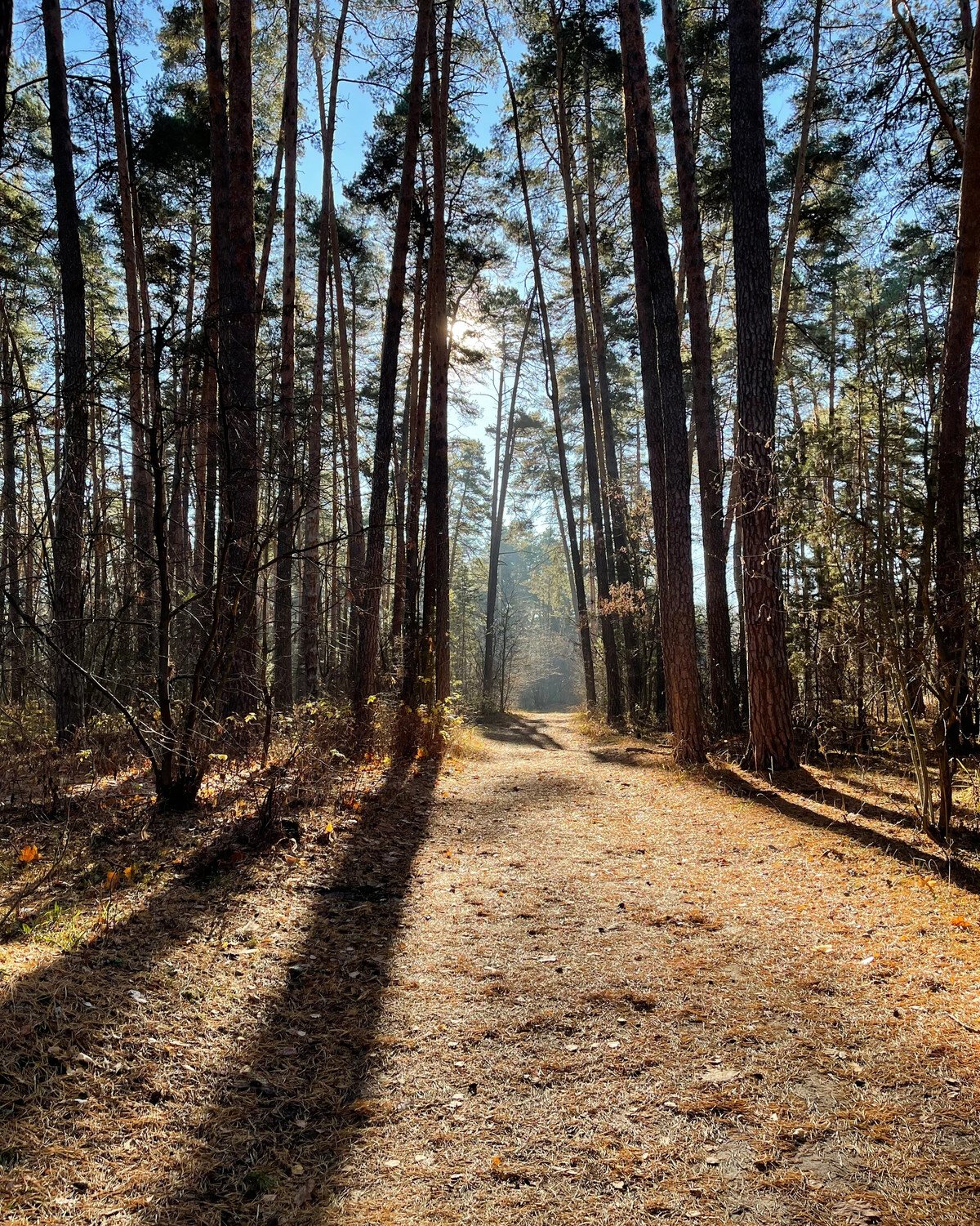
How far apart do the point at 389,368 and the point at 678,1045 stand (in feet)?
27.7

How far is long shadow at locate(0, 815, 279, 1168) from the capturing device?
213 centimetres

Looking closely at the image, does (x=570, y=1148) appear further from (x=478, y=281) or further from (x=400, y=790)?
(x=478, y=281)

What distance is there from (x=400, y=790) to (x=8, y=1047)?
4.80m

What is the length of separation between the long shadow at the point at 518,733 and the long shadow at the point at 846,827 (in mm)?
5888

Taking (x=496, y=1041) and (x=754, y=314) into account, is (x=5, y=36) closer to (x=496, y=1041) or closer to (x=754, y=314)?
(x=496, y=1041)

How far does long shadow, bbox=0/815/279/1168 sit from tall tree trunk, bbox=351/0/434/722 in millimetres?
5026

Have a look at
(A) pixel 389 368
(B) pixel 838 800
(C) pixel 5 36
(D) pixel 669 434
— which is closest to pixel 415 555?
(A) pixel 389 368

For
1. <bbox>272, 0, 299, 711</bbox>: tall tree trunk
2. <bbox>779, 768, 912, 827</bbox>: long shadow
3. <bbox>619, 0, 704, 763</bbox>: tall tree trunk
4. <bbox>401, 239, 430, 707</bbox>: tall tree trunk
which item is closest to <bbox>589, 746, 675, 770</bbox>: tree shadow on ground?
<bbox>619, 0, 704, 763</bbox>: tall tree trunk

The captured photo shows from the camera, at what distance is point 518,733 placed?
53.0 feet

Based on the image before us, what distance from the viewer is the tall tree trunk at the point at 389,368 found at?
875 cm

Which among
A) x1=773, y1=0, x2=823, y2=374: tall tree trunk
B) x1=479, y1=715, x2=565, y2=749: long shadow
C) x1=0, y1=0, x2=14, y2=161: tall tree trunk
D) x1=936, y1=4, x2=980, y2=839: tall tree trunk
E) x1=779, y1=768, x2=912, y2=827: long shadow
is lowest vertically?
x1=479, y1=715, x2=565, y2=749: long shadow

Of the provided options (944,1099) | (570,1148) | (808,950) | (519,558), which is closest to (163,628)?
(570,1148)

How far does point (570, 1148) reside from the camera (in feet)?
7.09

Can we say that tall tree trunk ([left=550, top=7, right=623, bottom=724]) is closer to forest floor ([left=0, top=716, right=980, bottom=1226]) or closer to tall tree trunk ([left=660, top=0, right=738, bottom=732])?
tall tree trunk ([left=660, top=0, right=738, bottom=732])
